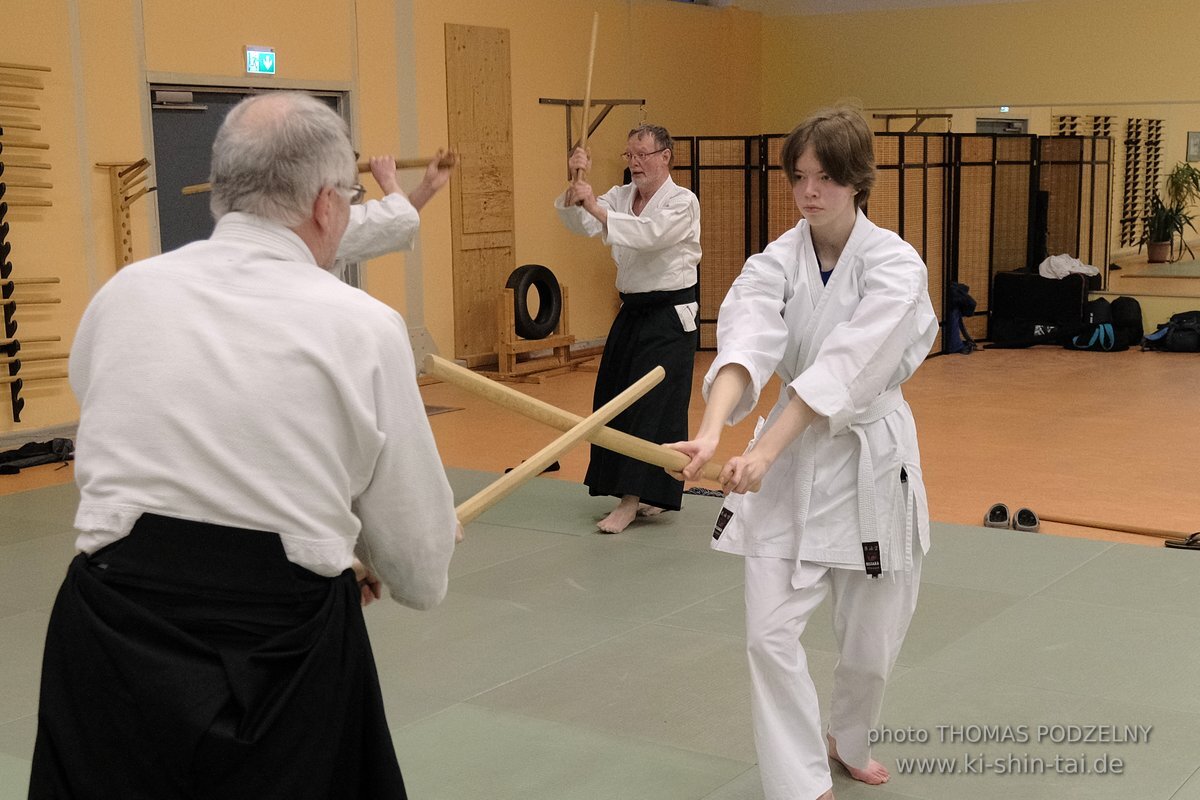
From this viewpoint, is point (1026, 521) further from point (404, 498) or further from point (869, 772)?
point (404, 498)

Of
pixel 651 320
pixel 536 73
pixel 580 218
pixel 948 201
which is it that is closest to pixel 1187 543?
pixel 651 320

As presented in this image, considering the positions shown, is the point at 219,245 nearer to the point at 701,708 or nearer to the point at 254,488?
the point at 254,488

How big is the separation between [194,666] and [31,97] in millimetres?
6166

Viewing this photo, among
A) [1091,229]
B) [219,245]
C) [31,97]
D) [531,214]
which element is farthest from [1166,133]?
[219,245]

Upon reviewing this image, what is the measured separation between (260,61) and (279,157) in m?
6.92

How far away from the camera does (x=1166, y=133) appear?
10852 mm

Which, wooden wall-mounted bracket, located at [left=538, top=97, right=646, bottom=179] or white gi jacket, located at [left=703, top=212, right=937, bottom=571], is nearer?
white gi jacket, located at [left=703, top=212, right=937, bottom=571]

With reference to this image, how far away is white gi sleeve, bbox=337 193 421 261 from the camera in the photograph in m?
3.37

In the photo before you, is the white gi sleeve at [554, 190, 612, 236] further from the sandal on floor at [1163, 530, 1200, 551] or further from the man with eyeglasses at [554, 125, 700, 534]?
the sandal on floor at [1163, 530, 1200, 551]

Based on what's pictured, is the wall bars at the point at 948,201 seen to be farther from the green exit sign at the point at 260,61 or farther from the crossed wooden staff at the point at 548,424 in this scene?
the crossed wooden staff at the point at 548,424

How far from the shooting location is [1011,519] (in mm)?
5078

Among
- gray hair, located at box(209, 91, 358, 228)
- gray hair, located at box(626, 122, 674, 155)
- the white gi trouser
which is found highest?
gray hair, located at box(626, 122, 674, 155)

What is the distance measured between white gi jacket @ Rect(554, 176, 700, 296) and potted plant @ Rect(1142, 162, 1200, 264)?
7279 millimetres

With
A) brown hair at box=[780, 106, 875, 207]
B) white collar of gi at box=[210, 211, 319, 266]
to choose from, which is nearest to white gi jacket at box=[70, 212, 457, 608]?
white collar of gi at box=[210, 211, 319, 266]
